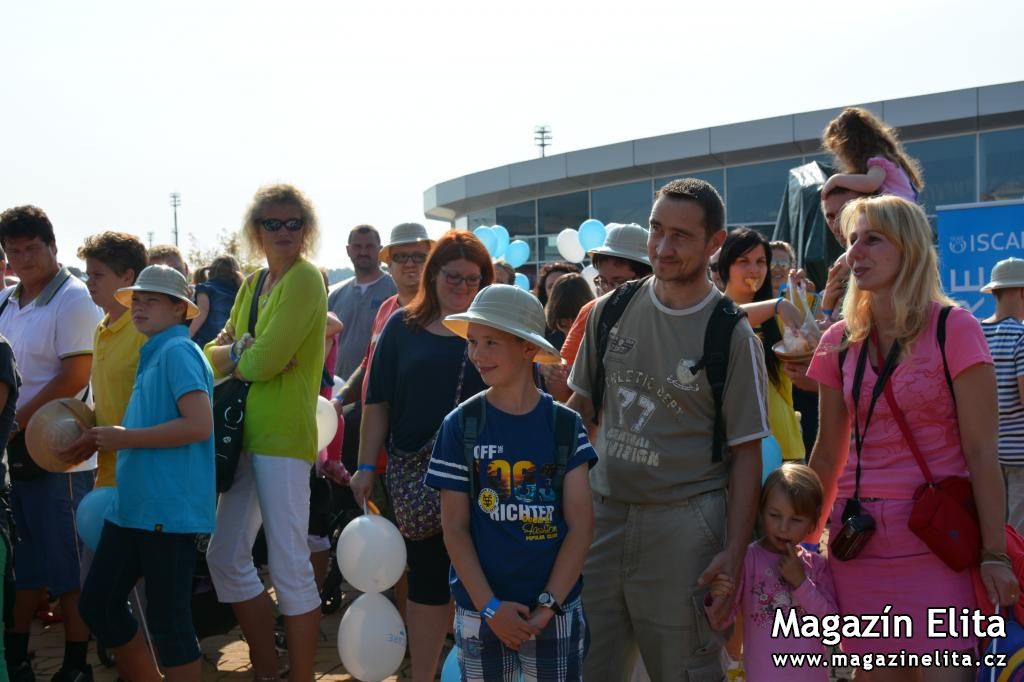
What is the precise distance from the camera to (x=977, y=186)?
18.4 metres

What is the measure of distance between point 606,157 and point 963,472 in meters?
20.5

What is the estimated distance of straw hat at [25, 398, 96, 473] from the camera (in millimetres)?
4305

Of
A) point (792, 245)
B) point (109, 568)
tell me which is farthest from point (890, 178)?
point (109, 568)

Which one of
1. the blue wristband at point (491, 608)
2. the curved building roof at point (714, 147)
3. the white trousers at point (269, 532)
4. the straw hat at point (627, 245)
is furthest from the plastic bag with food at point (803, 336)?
the curved building roof at point (714, 147)

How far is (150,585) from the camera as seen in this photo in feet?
13.0

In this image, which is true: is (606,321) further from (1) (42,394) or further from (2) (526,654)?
(1) (42,394)

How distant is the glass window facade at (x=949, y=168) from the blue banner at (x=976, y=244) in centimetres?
1231

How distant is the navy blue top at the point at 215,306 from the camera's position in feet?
24.4

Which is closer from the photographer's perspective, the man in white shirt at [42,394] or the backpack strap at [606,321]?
the backpack strap at [606,321]

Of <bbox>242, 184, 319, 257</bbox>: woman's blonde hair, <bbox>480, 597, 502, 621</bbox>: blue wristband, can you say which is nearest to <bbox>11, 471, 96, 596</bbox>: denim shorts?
<bbox>242, 184, 319, 257</bbox>: woman's blonde hair

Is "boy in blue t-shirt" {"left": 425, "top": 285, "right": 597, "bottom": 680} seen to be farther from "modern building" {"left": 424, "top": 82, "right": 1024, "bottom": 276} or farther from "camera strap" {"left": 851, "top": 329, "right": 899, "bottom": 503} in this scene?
"modern building" {"left": 424, "top": 82, "right": 1024, "bottom": 276}

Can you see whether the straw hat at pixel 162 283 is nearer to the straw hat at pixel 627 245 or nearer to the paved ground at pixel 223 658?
the straw hat at pixel 627 245

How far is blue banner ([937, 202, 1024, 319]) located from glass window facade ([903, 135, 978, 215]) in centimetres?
1231

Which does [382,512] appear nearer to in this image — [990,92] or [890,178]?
[890,178]
